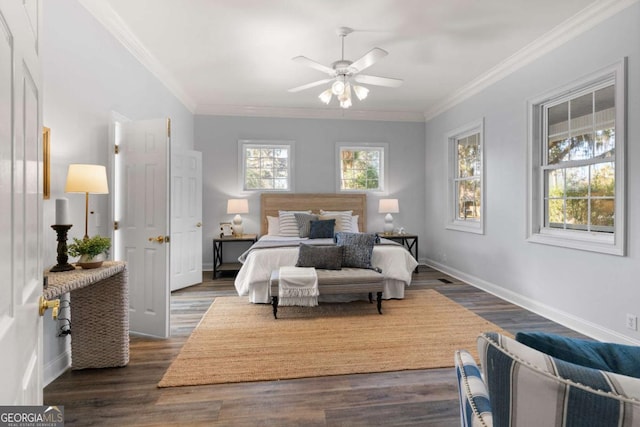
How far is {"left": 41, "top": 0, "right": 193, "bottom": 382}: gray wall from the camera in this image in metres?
2.23

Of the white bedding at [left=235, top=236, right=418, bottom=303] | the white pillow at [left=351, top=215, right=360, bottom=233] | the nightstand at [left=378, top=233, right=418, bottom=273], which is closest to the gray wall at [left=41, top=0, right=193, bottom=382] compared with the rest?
the white bedding at [left=235, top=236, right=418, bottom=303]

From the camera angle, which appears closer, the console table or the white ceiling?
the console table

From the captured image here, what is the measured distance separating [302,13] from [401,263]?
2.98m

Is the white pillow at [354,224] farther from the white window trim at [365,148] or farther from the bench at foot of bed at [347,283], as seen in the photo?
the bench at foot of bed at [347,283]

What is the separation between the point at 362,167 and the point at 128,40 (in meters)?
4.23

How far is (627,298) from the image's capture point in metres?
2.64

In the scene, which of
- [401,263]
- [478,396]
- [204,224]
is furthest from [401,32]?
[204,224]

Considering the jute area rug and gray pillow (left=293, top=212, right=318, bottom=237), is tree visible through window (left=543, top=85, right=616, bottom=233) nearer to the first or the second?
the jute area rug

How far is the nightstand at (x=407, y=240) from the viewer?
5605 millimetres

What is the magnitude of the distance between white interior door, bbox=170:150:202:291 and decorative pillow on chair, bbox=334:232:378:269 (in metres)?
2.42

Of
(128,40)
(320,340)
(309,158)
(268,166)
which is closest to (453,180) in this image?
(309,158)

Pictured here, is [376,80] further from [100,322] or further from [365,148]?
[100,322]

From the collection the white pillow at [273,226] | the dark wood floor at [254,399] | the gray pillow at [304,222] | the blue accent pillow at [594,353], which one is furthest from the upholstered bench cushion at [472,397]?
the white pillow at [273,226]

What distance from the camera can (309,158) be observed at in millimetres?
6094
